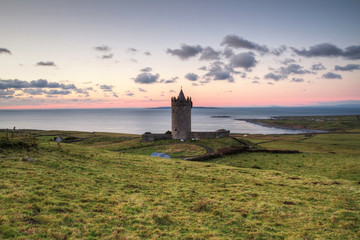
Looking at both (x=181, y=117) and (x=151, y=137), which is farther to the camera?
(x=151, y=137)

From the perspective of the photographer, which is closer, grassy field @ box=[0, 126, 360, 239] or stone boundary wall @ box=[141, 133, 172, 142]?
grassy field @ box=[0, 126, 360, 239]

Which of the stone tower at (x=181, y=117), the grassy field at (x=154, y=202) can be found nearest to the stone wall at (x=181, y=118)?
the stone tower at (x=181, y=117)

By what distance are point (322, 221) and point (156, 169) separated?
1435cm

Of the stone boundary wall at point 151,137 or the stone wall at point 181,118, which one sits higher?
the stone wall at point 181,118

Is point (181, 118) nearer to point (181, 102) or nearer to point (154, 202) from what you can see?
point (181, 102)

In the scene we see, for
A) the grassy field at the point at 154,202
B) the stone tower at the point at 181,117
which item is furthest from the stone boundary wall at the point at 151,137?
the grassy field at the point at 154,202

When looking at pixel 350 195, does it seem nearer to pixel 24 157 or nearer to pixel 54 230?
pixel 54 230

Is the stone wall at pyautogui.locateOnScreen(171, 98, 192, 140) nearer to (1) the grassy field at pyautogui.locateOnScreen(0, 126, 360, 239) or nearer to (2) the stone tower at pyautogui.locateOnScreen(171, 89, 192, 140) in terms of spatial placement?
(2) the stone tower at pyautogui.locateOnScreen(171, 89, 192, 140)

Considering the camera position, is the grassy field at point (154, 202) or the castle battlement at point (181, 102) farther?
the castle battlement at point (181, 102)

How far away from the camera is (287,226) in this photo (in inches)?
423

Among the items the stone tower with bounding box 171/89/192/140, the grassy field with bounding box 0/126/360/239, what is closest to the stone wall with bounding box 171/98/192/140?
the stone tower with bounding box 171/89/192/140

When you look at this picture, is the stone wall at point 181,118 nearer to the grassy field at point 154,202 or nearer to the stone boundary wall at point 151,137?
the stone boundary wall at point 151,137

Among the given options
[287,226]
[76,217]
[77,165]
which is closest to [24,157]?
[77,165]

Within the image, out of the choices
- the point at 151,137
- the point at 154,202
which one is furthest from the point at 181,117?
the point at 154,202
